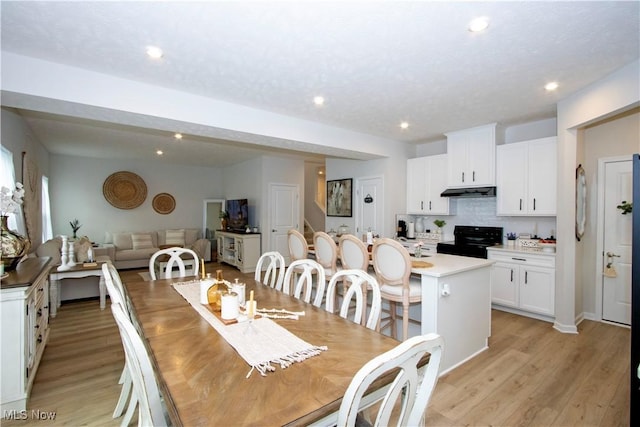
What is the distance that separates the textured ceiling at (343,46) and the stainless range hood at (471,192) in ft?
4.12

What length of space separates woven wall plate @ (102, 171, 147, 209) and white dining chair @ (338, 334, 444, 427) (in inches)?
328

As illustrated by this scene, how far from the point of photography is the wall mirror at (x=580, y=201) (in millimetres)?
3629

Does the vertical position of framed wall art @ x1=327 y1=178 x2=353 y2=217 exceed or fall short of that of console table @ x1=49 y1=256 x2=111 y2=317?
it exceeds it

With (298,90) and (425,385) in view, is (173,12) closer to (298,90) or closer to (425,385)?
(298,90)

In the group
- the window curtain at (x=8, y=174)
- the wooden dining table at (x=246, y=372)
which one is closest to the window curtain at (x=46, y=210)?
the window curtain at (x=8, y=174)

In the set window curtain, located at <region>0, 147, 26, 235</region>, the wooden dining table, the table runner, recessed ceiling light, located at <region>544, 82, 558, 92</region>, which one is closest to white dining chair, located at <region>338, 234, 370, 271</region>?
the wooden dining table

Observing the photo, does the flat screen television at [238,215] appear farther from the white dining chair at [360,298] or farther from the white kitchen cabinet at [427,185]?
the white dining chair at [360,298]

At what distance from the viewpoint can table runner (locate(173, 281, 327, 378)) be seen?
1285mm

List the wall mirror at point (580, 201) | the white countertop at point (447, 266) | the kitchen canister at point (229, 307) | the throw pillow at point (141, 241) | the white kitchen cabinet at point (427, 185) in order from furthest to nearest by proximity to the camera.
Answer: the throw pillow at point (141, 241), the white kitchen cabinet at point (427, 185), the wall mirror at point (580, 201), the white countertop at point (447, 266), the kitchen canister at point (229, 307)

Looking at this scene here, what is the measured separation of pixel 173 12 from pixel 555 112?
4304 millimetres

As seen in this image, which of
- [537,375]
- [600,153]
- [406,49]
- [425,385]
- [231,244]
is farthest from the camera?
[231,244]

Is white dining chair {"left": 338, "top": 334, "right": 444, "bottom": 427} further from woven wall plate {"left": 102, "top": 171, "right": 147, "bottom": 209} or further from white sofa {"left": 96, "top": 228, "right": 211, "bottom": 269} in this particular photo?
woven wall plate {"left": 102, "top": 171, "right": 147, "bottom": 209}

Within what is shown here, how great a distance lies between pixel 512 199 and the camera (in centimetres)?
423

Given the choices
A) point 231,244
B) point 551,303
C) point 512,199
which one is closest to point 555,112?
point 512,199
